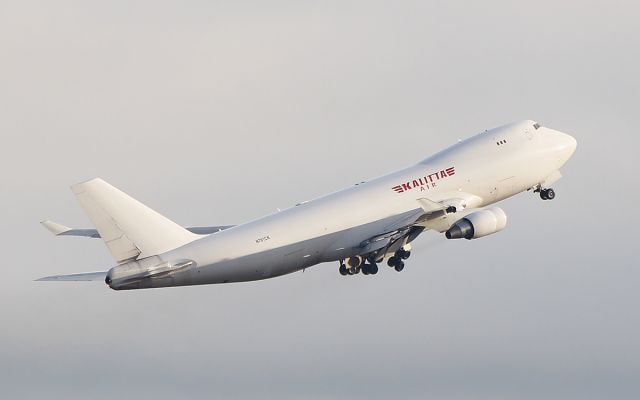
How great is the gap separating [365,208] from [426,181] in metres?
5.15

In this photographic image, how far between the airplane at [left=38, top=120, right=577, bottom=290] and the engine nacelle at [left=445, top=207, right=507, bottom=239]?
0.06 metres

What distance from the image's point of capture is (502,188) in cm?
9706

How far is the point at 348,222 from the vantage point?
88875 mm

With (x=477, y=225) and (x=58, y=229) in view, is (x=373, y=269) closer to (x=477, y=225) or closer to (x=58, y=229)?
(x=477, y=225)

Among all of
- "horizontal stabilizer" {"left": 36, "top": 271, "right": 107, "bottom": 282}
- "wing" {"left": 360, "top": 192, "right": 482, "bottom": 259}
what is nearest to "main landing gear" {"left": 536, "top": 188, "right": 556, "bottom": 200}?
"wing" {"left": 360, "top": 192, "right": 482, "bottom": 259}

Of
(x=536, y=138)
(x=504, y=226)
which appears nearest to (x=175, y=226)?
(x=504, y=226)

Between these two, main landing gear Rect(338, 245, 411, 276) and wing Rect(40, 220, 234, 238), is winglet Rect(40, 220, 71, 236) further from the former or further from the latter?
main landing gear Rect(338, 245, 411, 276)

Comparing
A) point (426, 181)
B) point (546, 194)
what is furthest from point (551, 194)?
point (426, 181)

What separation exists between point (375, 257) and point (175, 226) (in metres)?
13.0

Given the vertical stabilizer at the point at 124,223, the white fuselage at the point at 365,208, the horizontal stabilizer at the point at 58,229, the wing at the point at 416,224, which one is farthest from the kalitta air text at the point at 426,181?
the horizontal stabilizer at the point at 58,229

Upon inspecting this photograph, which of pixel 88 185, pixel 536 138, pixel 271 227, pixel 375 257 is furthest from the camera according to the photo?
pixel 536 138

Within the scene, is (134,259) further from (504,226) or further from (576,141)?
(576,141)

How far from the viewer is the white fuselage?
84188mm

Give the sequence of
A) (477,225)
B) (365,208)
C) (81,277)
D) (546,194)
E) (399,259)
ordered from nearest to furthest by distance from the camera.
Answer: (81,277) < (365,208) < (477,225) < (399,259) < (546,194)
